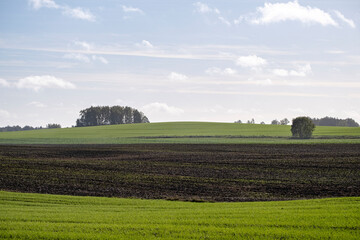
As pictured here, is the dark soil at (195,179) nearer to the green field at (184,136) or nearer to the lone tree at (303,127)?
the green field at (184,136)

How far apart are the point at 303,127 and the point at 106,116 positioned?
94.1 m

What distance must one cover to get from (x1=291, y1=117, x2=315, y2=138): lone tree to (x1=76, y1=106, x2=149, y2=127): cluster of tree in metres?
90.1

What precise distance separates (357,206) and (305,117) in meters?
78.9

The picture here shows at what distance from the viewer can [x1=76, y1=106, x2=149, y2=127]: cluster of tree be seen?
164250mm

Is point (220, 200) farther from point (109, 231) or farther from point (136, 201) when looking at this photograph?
point (109, 231)

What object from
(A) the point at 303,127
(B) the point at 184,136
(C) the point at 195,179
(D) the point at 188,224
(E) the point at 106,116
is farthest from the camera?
(E) the point at 106,116

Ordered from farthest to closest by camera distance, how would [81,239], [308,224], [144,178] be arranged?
1. [144,178]
2. [308,224]
3. [81,239]

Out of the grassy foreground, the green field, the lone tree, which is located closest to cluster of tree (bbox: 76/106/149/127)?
the green field

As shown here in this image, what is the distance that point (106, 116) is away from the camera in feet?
549

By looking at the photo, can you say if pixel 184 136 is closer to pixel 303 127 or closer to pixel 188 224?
pixel 303 127

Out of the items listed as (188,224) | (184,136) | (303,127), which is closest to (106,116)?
(184,136)

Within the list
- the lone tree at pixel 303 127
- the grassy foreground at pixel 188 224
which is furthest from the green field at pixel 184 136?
the grassy foreground at pixel 188 224

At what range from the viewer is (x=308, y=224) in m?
11.8

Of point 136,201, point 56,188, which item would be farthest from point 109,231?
point 56,188
